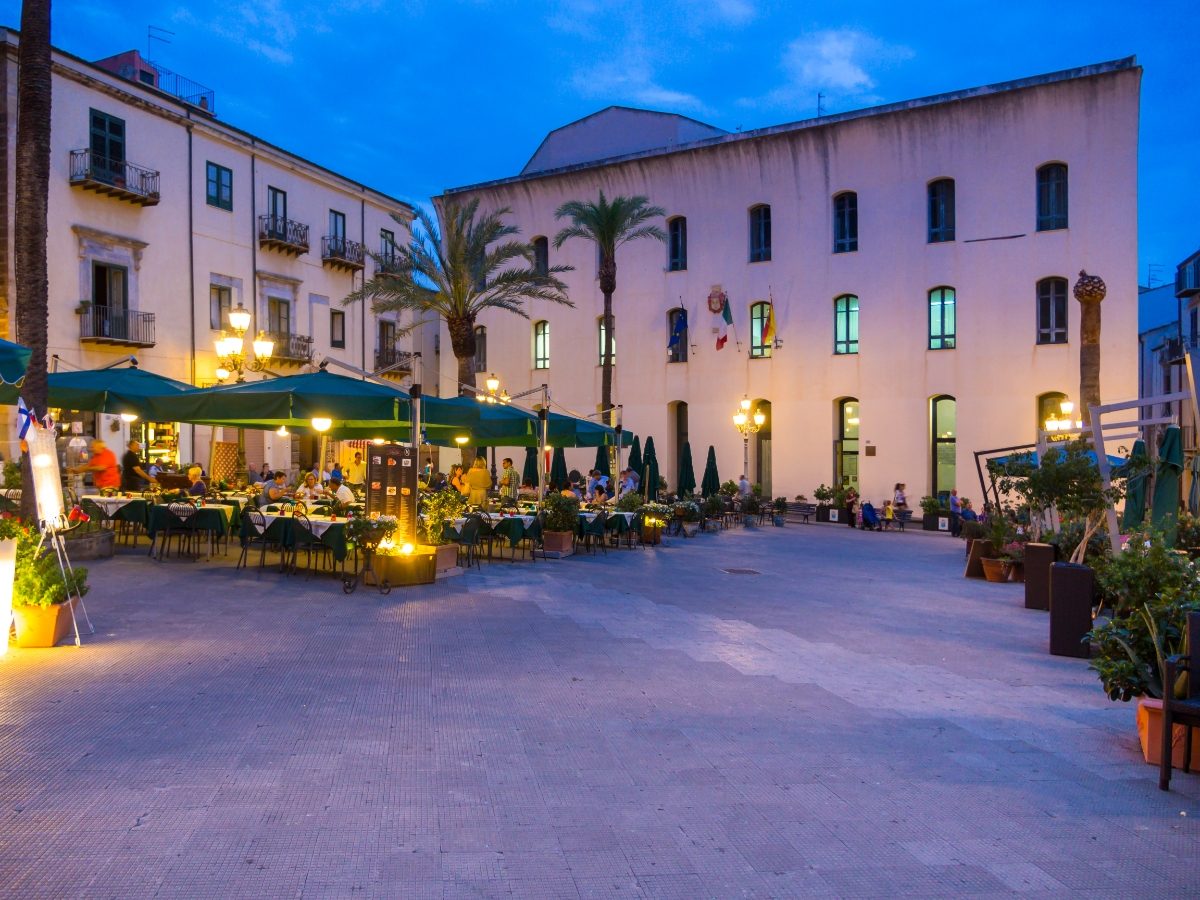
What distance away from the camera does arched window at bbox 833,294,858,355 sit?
3269 cm

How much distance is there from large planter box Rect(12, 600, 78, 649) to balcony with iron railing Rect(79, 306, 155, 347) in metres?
18.9

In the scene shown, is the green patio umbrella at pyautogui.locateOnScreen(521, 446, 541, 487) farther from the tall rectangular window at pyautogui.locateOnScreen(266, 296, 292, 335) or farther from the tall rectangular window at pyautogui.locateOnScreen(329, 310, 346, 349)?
the tall rectangular window at pyautogui.locateOnScreen(266, 296, 292, 335)

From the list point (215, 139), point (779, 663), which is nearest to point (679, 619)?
point (779, 663)

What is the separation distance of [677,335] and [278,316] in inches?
571

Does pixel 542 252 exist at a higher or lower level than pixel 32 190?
higher

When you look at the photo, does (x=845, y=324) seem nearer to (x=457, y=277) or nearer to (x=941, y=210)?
(x=941, y=210)

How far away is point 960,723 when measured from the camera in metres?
6.70

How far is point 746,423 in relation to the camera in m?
31.6

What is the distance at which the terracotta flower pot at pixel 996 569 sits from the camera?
50.5ft

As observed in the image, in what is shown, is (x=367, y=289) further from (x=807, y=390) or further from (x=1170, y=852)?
(x=1170, y=852)

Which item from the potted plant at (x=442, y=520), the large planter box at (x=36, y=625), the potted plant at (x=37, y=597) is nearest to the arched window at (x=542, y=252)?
the potted plant at (x=442, y=520)

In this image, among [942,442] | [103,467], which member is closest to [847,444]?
[942,442]

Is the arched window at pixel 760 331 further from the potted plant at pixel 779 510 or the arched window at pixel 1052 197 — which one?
the arched window at pixel 1052 197

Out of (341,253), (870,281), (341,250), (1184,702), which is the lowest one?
(1184,702)
